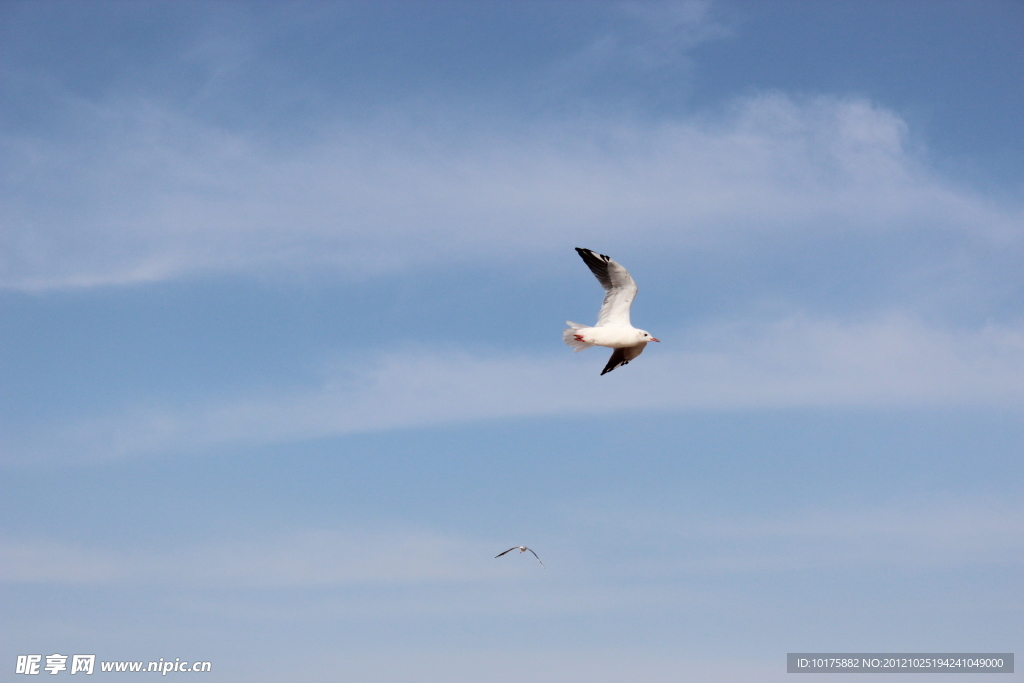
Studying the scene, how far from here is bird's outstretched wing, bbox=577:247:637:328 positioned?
202 feet

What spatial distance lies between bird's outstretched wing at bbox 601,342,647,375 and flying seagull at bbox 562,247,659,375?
0.26 feet

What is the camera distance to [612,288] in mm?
62031

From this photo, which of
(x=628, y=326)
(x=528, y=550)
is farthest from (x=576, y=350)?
(x=528, y=550)

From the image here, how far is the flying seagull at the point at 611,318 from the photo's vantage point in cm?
6147

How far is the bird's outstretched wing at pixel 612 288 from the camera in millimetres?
61625

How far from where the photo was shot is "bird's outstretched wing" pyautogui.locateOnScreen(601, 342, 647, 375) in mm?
62688

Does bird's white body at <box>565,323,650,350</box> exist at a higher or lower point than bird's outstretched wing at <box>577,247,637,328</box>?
lower

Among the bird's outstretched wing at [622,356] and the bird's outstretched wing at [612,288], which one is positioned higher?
the bird's outstretched wing at [612,288]

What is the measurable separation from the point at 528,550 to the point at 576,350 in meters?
11.0

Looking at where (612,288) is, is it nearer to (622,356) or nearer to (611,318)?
(611,318)

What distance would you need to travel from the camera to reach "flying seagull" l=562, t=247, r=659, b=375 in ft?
202

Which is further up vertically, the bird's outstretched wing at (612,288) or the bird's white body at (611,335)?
the bird's outstretched wing at (612,288)

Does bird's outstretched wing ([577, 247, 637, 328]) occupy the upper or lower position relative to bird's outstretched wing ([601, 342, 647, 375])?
upper

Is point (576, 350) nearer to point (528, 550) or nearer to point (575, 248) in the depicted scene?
point (575, 248)
